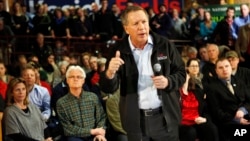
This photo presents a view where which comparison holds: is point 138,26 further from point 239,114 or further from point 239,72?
point 239,72

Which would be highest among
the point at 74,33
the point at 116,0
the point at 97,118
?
the point at 116,0

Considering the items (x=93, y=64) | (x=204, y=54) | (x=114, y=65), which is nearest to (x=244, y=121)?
(x=204, y=54)

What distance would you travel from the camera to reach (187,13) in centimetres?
1185

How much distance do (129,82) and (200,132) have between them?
116 inches

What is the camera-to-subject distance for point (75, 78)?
5098 millimetres

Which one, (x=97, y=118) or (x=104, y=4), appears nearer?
(x=97, y=118)

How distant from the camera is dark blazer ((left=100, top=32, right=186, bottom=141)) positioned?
2904 mm

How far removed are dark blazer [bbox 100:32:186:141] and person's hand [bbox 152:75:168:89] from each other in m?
0.14

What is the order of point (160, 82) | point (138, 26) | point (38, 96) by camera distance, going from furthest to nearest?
point (38, 96)
point (138, 26)
point (160, 82)

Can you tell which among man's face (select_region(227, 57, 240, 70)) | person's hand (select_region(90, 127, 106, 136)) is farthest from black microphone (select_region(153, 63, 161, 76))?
man's face (select_region(227, 57, 240, 70))

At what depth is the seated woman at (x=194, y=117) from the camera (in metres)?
5.54

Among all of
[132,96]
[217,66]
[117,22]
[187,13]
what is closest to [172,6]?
[187,13]

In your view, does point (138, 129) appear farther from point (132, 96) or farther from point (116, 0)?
point (116, 0)

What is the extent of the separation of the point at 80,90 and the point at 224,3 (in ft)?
23.9
